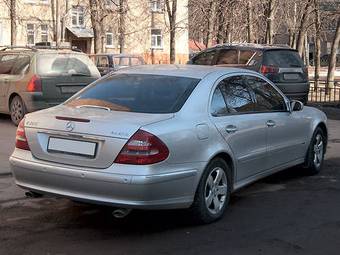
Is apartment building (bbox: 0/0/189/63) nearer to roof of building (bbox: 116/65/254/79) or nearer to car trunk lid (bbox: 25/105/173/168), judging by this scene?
roof of building (bbox: 116/65/254/79)

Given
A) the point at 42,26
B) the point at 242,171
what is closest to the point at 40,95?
the point at 242,171

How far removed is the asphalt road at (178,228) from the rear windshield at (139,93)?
1.00 meters

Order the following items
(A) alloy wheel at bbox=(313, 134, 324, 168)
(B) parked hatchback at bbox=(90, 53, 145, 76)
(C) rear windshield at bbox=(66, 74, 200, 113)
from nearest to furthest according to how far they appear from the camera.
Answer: (C) rear windshield at bbox=(66, 74, 200, 113) < (A) alloy wheel at bbox=(313, 134, 324, 168) < (B) parked hatchback at bbox=(90, 53, 145, 76)

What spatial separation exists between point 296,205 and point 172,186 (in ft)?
5.94

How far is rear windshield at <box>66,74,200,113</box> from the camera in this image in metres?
5.50

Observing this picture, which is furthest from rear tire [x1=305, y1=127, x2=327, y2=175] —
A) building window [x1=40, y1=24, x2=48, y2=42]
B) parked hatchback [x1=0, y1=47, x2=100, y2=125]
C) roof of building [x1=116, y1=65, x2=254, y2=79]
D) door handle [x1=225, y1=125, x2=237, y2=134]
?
building window [x1=40, y1=24, x2=48, y2=42]

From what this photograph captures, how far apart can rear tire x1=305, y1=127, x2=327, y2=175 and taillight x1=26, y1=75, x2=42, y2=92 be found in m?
6.04

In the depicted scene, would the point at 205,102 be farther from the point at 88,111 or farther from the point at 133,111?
the point at 88,111

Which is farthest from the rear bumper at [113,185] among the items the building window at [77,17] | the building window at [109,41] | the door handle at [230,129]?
the building window at [109,41]

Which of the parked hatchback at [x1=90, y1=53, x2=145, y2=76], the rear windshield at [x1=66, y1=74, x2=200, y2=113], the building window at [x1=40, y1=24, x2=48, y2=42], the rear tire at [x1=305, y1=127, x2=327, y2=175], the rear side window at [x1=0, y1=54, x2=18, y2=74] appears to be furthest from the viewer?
the building window at [x1=40, y1=24, x2=48, y2=42]

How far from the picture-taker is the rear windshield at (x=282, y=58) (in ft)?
47.5

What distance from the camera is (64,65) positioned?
40.9ft

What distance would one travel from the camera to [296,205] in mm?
6262

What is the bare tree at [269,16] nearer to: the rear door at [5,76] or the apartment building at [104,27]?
the rear door at [5,76]
